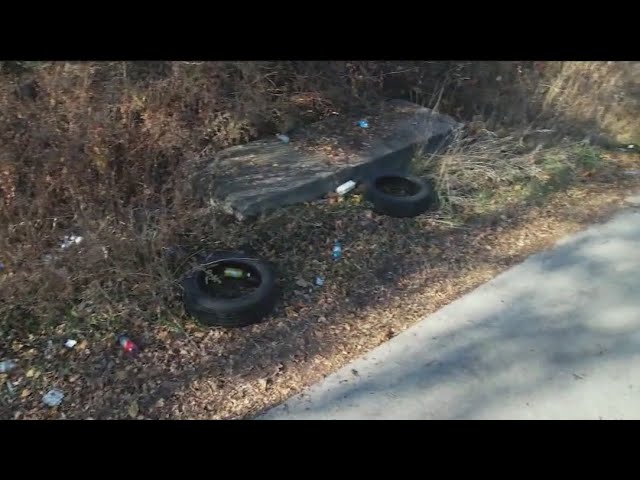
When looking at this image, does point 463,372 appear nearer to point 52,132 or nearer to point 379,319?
point 379,319

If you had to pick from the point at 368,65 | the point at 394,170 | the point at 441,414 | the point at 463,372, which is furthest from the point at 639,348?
the point at 368,65

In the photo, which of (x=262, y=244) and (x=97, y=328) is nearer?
(x=97, y=328)

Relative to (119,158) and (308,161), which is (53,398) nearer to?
(119,158)

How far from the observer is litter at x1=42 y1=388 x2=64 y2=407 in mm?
2973

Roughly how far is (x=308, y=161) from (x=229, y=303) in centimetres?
185

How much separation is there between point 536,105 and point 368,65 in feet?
6.84

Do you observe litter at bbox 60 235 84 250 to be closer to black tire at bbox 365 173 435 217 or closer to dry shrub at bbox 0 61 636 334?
dry shrub at bbox 0 61 636 334

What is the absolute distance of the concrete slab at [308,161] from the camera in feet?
14.4

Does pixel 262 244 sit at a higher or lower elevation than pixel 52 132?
lower

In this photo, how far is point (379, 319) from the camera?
3.65 meters

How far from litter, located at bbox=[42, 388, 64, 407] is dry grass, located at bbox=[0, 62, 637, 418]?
4 cm

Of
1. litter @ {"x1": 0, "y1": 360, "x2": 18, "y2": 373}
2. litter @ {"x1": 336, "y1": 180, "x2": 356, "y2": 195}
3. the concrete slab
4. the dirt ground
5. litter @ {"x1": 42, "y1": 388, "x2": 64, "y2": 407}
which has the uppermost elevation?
the concrete slab

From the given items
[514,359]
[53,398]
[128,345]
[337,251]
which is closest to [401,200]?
[337,251]

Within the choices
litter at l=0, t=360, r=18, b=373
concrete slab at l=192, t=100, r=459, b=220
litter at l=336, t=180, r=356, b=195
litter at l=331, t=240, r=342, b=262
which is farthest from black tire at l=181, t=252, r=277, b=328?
litter at l=336, t=180, r=356, b=195
